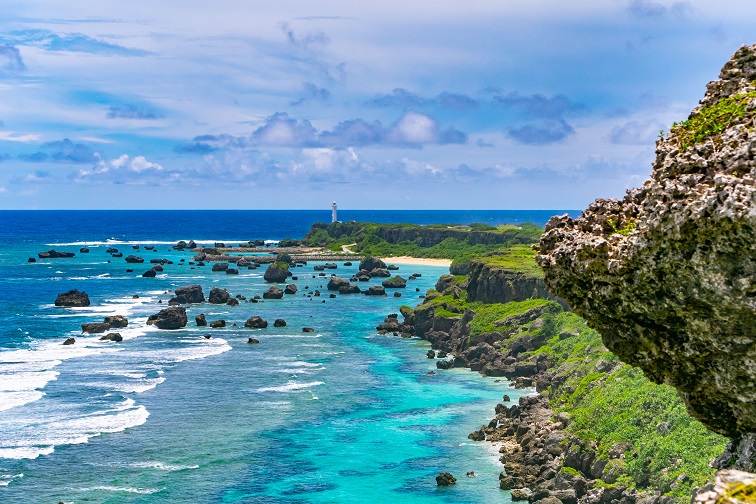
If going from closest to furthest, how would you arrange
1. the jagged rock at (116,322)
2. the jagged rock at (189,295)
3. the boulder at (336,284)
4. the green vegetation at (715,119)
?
1. the green vegetation at (715,119)
2. the jagged rock at (116,322)
3. the jagged rock at (189,295)
4. the boulder at (336,284)

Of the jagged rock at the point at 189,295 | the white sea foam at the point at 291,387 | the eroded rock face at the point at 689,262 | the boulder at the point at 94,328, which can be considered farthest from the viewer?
the jagged rock at the point at 189,295

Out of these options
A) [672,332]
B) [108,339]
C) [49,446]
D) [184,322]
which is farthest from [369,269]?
[672,332]

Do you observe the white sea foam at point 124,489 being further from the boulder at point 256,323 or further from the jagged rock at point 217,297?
the jagged rock at point 217,297

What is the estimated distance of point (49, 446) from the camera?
177ft

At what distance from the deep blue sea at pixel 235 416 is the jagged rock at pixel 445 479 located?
1.29 ft

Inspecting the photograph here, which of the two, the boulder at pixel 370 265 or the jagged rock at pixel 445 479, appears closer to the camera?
the jagged rock at pixel 445 479

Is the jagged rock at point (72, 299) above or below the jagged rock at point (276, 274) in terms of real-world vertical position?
below

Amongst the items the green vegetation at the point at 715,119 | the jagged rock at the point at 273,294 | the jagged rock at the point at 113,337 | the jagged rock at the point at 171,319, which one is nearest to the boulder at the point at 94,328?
the jagged rock at the point at 113,337

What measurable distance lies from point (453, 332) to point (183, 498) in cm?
5014

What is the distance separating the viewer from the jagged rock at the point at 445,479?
154 ft

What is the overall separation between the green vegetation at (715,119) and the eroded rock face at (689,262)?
27 millimetres

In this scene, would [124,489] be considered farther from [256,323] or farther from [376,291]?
[376,291]

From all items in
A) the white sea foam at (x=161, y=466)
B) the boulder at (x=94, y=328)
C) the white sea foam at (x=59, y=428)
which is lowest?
the white sea foam at (x=161, y=466)

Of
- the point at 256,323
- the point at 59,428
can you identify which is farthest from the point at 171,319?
the point at 59,428
